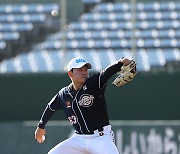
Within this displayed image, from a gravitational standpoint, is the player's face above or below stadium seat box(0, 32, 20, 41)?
above

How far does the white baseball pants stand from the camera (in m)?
7.73

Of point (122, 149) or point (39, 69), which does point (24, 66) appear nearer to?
point (39, 69)

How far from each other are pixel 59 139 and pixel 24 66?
2072 mm

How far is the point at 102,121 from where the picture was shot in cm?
793

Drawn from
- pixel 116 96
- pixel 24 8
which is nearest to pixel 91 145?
pixel 116 96

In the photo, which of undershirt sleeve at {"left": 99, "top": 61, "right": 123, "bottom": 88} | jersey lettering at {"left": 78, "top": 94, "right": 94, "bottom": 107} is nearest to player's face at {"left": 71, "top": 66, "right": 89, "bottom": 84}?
jersey lettering at {"left": 78, "top": 94, "right": 94, "bottom": 107}

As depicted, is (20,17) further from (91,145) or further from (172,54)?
(91,145)

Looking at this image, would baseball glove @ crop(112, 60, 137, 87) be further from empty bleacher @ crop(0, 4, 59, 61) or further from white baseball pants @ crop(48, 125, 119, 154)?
empty bleacher @ crop(0, 4, 59, 61)

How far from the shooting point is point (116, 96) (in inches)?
512

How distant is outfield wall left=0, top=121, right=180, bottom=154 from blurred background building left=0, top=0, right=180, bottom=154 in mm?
27

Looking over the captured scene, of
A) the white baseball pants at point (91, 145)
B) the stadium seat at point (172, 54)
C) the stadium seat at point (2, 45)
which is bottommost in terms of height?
the white baseball pants at point (91, 145)

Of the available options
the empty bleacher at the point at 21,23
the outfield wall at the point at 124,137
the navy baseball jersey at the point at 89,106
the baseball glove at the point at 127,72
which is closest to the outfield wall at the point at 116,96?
the empty bleacher at the point at 21,23

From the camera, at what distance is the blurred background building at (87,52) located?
12.8m

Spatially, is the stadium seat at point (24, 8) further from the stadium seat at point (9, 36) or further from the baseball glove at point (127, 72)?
the baseball glove at point (127, 72)
